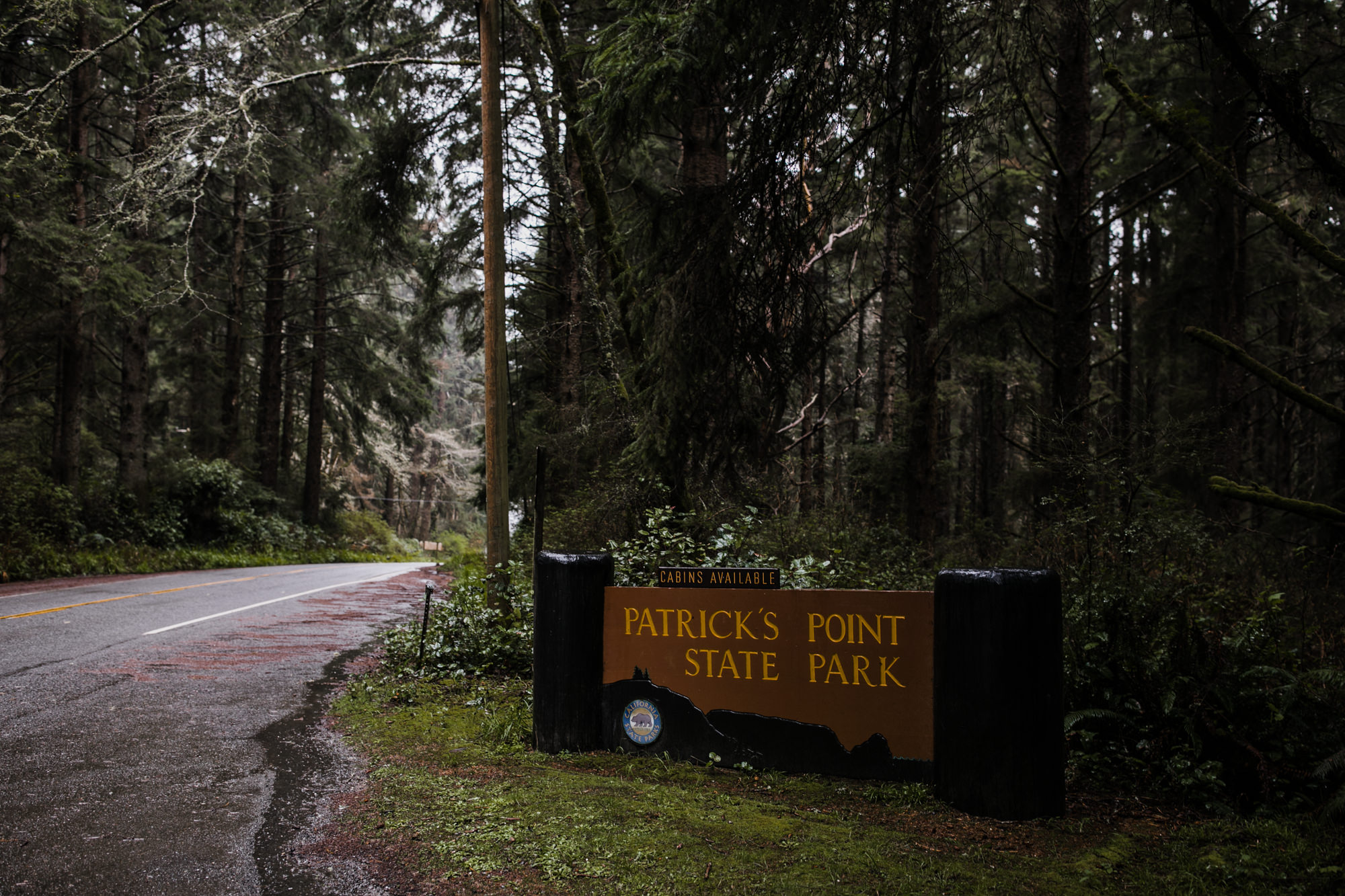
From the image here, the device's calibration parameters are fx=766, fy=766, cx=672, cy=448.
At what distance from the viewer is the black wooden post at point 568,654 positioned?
16.4 ft

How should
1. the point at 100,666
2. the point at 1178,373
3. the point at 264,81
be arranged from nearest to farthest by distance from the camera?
the point at 100,666, the point at 264,81, the point at 1178,373

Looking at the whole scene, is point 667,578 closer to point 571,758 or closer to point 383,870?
point 571,758

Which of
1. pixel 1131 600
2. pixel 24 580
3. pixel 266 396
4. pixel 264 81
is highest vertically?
pixel 264 81

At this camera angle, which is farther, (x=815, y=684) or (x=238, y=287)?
(x=238, y=287)

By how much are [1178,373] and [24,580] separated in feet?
83.8

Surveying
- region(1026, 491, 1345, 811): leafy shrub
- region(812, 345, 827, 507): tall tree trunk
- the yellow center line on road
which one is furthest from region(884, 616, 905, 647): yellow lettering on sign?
the yellow center line on road

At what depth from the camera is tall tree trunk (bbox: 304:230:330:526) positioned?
27734mm

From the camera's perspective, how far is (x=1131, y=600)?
520 centimetres

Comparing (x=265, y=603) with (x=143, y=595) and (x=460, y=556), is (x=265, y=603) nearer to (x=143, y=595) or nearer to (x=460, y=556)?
(x=143, y=595)

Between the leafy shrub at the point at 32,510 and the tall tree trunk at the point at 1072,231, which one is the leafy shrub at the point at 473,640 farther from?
the leafy shrub at the point at 32,510

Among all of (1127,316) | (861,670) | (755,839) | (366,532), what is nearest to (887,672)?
(861,670)

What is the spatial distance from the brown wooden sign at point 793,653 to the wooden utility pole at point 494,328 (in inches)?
133

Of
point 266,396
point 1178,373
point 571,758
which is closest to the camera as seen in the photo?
point 571,758

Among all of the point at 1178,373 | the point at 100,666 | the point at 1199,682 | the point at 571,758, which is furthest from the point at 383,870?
the point at 1178,373
